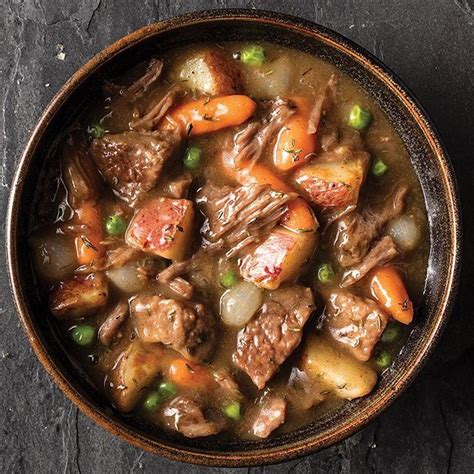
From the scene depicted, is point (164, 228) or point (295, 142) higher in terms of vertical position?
point (295, 142)

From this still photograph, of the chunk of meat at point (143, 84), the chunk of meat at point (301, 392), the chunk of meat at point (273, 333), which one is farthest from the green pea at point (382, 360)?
the chunk of meat at point (143, 84)

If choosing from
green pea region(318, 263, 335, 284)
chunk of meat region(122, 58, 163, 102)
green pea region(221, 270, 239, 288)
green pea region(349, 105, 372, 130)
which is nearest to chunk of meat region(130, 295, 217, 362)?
green pea region(221, 270, 239, 288)

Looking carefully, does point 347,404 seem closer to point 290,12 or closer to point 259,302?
point 259,302

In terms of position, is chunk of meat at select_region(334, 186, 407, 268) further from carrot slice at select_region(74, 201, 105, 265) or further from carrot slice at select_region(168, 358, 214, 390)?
carrot slice at select_region(74, 201, 105, 265)

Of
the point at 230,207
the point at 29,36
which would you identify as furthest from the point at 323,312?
the point at 29,36

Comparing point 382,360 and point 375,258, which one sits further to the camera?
point 382,360

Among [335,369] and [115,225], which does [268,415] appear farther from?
[115,225]

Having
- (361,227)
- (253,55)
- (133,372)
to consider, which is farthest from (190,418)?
(253,55)


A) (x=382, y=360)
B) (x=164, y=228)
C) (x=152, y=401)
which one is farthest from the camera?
(x=382, y=360)
